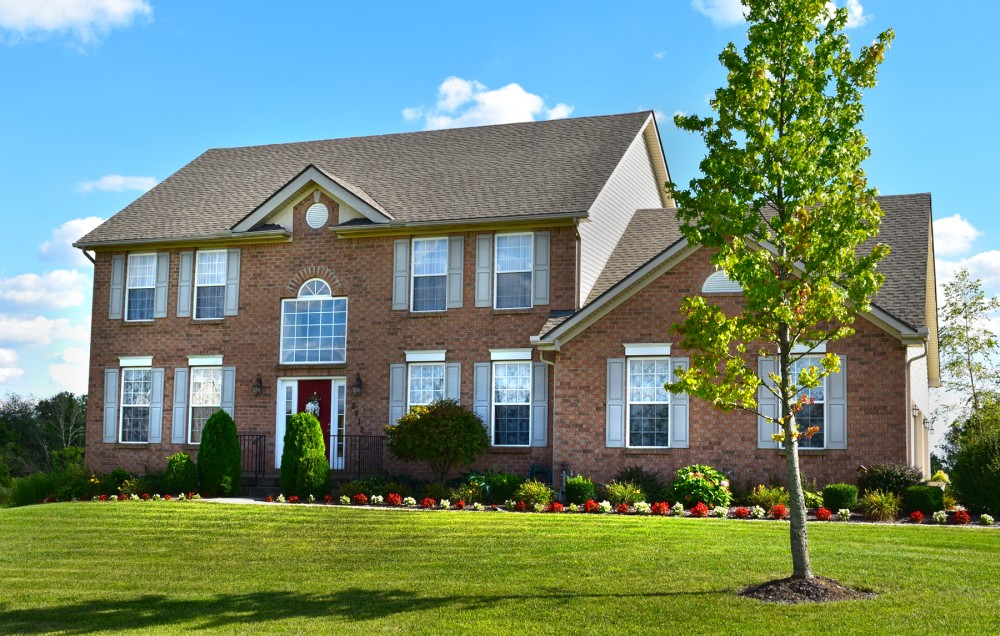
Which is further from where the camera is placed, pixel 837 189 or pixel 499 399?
pixel 499 399

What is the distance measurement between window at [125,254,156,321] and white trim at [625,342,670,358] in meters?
12.5

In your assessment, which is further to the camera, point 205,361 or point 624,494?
point 205,361

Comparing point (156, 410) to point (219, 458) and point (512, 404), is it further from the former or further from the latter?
point (512, 404)

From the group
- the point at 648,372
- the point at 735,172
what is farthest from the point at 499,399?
the point at 735,172

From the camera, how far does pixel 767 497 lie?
18953mm

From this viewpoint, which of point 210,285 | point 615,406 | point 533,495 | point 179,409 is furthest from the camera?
point 210,285

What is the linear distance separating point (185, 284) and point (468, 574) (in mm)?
15041

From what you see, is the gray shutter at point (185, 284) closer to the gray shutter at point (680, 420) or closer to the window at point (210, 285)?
the window at point (210, 285)

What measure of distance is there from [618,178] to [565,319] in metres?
5.17

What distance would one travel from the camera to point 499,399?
23.8 meters

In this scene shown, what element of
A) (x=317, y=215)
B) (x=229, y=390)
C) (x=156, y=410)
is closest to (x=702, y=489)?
(x=317, y=215)

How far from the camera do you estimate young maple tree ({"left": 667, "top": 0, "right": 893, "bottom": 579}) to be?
41.0 feet

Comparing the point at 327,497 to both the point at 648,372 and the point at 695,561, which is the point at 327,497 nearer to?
the point at 648,372

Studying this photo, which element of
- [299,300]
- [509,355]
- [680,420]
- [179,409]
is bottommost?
[680,420]
